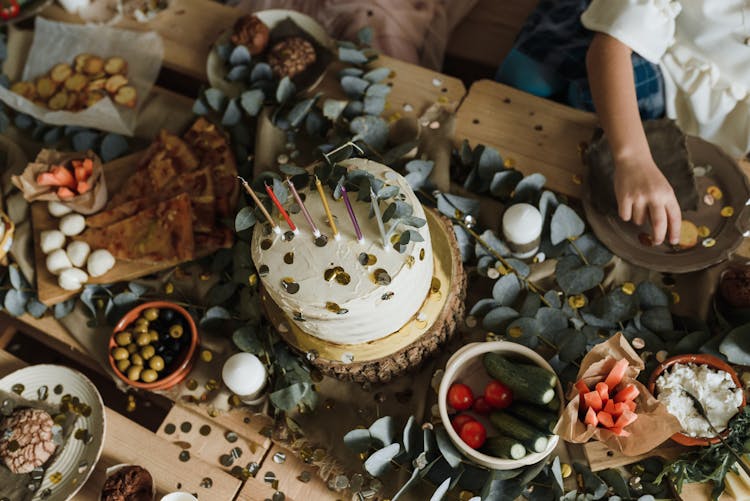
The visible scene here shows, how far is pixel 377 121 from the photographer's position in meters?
1.40

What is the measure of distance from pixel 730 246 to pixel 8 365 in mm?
1532

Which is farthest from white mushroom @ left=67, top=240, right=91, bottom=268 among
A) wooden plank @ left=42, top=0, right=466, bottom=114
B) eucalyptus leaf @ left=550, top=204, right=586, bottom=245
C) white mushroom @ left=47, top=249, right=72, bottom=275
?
eucalyptus leaf @ left=550, top=204, right=586, bottom=245

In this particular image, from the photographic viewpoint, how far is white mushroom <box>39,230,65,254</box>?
1406 mm

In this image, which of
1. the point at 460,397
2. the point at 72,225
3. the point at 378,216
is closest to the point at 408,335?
the point at 460,397

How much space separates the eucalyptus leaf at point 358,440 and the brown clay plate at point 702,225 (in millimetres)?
615

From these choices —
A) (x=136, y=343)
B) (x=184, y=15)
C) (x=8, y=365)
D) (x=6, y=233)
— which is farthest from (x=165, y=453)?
(x=184, y=15)

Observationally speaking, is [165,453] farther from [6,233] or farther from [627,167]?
[627,167]

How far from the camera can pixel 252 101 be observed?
1495mm

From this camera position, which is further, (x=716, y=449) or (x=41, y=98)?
(x=41, y=98)

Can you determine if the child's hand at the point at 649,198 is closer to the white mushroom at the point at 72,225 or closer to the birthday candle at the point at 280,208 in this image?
the birthday candle at the point at 280,208

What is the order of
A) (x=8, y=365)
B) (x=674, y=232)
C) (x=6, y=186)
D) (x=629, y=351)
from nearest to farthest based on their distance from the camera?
(x=629, y=351), (x=674, y=232), (x=8, y=365), (x=6, y=186)

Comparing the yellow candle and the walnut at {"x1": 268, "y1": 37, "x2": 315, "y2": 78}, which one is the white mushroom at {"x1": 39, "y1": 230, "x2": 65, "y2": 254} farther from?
the yellow candle

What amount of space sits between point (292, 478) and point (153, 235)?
0.61m

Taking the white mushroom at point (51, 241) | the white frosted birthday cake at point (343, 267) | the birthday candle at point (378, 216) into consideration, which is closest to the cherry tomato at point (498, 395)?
the white frosted birthday cake at point (343, 267)
